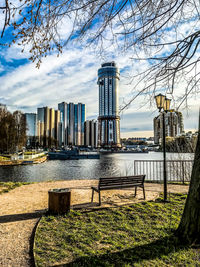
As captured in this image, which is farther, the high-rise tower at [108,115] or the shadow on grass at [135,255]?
the high-rise tower at [108,115]

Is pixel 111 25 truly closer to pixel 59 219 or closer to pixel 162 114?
pixel 162 114

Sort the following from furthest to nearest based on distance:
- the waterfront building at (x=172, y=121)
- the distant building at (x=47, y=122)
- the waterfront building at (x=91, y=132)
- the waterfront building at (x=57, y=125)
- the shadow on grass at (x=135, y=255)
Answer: the waterfront building at (x=91, y=132) → the waterfront building at (x=57, y=125) → the distant building at (x=47, y=122) → the waterfront building at (x=172, y=121) → the shadow on grass at (x=135, y=255)

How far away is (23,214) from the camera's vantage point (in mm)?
5363

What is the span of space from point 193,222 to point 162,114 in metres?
3.97

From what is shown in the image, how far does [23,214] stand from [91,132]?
153985 mm

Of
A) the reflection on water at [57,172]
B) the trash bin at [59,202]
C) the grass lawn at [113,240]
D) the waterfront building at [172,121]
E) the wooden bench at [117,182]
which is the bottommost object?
the reflection on water at [57,172]

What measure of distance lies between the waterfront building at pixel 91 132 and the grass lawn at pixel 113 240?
501ft

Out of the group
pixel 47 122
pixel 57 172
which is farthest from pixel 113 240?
pixel 47 122

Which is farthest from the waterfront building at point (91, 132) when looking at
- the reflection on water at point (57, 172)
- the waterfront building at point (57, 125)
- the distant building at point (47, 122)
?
the reflection on water at point (57, 172)

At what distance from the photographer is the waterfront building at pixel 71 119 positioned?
150125mm

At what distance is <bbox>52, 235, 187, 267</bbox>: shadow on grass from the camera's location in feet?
9.96

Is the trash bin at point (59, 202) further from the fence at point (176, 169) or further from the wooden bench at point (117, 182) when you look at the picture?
the fence at point (176, 169)

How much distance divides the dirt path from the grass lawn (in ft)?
0.74

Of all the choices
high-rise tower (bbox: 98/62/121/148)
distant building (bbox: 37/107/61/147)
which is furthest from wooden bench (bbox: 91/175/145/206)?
high-rise tower (bbox: 98/62/121/148)
